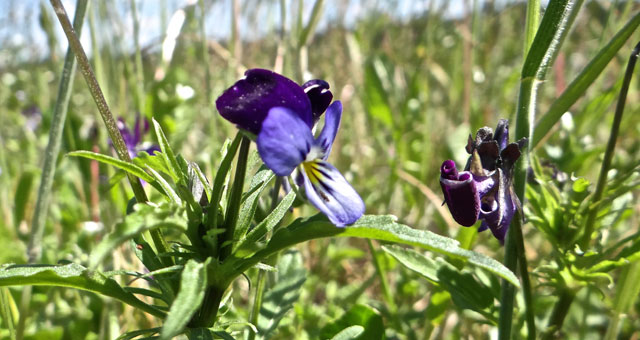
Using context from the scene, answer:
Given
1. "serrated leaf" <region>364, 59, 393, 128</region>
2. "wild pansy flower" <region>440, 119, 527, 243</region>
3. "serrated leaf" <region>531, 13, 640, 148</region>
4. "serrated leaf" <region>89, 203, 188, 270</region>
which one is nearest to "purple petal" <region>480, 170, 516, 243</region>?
"wild pansy flower" <region>440, 119, 527, 243</region>

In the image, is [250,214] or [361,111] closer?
[250,214]

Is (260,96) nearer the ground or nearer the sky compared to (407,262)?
nearer the sky

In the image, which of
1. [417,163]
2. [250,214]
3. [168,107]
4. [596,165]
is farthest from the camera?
[417,163]

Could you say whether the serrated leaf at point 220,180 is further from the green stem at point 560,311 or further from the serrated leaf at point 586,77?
the green stem at point 560,311

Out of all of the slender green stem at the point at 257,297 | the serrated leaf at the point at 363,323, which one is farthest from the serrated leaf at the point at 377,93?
the slender green stem at the point at 257,297

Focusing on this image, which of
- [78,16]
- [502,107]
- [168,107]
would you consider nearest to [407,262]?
[78,16]

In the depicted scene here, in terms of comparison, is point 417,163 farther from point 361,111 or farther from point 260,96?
point 260,96

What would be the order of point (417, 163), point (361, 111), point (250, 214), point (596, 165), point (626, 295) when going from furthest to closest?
1. point (361, 111)
2. point (417, 163)
3. point (596, 165)
4. point (626, 295)
5. point (250, 214)

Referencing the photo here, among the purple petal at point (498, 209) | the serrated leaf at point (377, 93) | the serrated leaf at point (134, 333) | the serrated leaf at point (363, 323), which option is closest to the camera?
the serrated leaf at point (134, 333)
